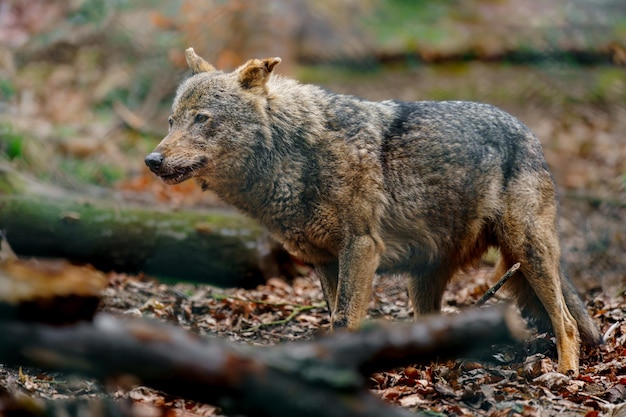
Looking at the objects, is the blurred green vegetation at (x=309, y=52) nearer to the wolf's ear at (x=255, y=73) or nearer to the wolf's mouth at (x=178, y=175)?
the wolf's ear at (x=255, y=73)

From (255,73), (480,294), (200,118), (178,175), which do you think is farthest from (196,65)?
(480,294)

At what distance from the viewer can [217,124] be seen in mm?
6379

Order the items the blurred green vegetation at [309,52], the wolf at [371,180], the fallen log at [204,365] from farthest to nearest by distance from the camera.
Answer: the blurred green vegetation at [309,52] < the wolf at [371,180] < the fallen log at [204,365]

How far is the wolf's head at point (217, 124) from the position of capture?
6.23 m

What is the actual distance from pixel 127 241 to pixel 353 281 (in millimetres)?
3895

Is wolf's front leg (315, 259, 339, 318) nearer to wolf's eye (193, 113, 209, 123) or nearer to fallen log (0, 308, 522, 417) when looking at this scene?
wolf's eye (193, 113, 209, 123)

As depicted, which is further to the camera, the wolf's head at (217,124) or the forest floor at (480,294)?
the wolf's head at (217,124)

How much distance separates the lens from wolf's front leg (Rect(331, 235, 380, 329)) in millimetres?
6184

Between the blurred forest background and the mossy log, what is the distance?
16.6ft

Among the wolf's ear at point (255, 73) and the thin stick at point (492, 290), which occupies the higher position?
the wolf's ear at point (255, 73)

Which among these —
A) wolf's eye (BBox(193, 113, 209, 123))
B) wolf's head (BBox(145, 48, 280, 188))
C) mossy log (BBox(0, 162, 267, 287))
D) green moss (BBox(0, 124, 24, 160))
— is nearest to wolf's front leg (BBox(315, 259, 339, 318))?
wolf's head (BBox(145, 48, 280, 188))

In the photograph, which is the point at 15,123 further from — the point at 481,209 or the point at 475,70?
the point at 475,70

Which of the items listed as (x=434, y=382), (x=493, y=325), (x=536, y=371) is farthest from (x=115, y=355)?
(x=536, y=371)

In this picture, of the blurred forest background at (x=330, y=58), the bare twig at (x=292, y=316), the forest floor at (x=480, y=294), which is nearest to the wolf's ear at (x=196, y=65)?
the forest floor at (x=480, y=294)
